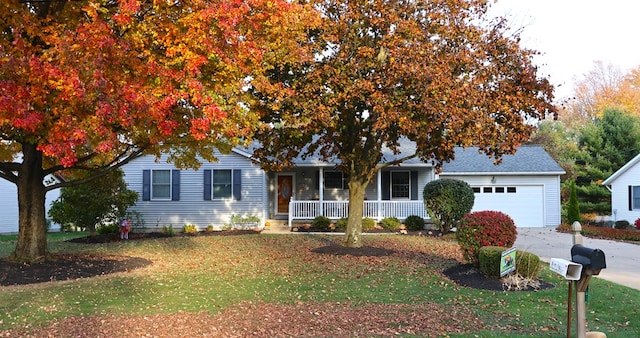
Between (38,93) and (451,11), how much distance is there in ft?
28.0

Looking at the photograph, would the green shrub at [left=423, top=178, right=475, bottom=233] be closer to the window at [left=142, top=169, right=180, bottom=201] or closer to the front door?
the front door

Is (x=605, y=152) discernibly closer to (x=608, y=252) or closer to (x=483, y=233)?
(x=608, y=252)

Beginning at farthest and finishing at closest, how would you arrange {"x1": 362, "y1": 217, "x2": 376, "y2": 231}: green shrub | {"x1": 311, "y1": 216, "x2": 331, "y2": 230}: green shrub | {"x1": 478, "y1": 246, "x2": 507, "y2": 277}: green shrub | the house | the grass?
the house, {"x1": 311, "y1": 216, "x2": 331, "y2": 230}: green shrub, {"x1": 362, "y1": 217, "x2": 376, "y2": 231}: green shrub, {"x1": 478, "y1": 246, "x2": 507, "y2": 277}: green shrub, the grass

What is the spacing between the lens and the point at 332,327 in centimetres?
679

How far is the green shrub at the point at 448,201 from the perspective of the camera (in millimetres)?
20391

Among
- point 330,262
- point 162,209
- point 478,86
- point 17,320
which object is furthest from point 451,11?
point 162,209

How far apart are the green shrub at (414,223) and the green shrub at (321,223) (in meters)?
3.17

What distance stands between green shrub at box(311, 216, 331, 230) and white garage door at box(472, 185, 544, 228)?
8258mm

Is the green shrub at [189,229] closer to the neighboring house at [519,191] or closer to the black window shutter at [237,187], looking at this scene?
the black window shutter at [237,187]

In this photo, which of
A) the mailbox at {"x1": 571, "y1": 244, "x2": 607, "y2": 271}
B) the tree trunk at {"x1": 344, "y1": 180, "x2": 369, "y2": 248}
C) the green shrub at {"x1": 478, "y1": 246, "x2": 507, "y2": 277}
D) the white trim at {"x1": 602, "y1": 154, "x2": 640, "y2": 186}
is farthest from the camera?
the white trim at {"x1": 602, "y1": 154, "x2": 640, "y2": 186}

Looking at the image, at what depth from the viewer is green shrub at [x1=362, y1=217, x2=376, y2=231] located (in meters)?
22.1

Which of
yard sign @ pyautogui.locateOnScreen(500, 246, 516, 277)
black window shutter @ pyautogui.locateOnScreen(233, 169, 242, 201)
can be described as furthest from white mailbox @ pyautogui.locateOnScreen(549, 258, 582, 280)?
black window shutter @ pyautogui.locateOnScreen(233, 169, 242, 201)

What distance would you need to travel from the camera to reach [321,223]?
2222 centimetres

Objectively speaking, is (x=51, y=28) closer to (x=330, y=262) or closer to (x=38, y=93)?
(x=38, y=93)
